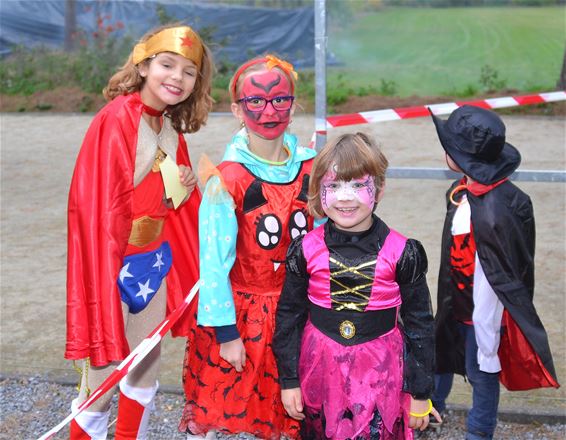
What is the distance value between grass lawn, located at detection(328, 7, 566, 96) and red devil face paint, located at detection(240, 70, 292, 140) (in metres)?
12.4

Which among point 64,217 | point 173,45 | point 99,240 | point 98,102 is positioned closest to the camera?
point 99,240

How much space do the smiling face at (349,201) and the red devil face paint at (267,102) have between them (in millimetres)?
364

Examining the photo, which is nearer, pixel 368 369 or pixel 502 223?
pixel 368 369

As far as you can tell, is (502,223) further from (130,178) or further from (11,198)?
(11,198)

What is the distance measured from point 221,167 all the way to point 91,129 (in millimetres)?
524

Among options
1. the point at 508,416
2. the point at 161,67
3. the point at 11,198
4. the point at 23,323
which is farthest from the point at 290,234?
the point at 11,198

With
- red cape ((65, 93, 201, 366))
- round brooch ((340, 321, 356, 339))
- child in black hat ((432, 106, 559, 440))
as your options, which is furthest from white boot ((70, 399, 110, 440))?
child in black hat ((432, 106, 559, 440))

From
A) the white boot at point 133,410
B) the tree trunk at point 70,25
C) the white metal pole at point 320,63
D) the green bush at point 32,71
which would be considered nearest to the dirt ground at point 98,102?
the green bush at point 32,71

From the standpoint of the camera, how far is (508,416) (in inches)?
157

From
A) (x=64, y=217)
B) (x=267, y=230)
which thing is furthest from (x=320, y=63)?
(x=64, y=217)

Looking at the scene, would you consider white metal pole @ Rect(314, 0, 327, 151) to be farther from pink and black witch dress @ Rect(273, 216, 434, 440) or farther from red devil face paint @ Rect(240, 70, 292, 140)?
pink and black witch dress @ Rect(273, 216, 434, 440)

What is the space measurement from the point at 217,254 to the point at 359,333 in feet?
1.77

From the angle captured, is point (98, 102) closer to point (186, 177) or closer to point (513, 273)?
point (186, 177)

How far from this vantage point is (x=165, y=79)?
311 cm
